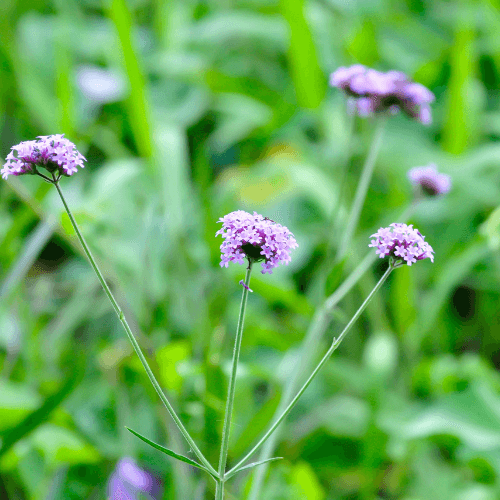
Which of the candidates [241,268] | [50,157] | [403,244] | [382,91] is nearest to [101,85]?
[241,268]

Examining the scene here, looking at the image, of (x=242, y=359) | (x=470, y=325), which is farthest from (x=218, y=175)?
(x=470, y=325)

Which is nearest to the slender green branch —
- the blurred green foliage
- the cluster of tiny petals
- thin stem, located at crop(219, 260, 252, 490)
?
thin stem, located at crop(219, 260, 252, 490)

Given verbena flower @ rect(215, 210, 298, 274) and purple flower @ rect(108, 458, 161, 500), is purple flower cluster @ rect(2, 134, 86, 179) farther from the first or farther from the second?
purple flower @ rect(108, 458, 161, 500)

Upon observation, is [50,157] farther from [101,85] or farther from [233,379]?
[101,85]

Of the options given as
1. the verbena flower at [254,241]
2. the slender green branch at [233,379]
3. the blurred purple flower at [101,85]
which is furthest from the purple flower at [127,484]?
the blurred purple flower at [101,85]

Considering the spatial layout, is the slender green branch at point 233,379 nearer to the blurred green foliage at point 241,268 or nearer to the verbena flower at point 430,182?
the blurred green foliage at point 241,268
